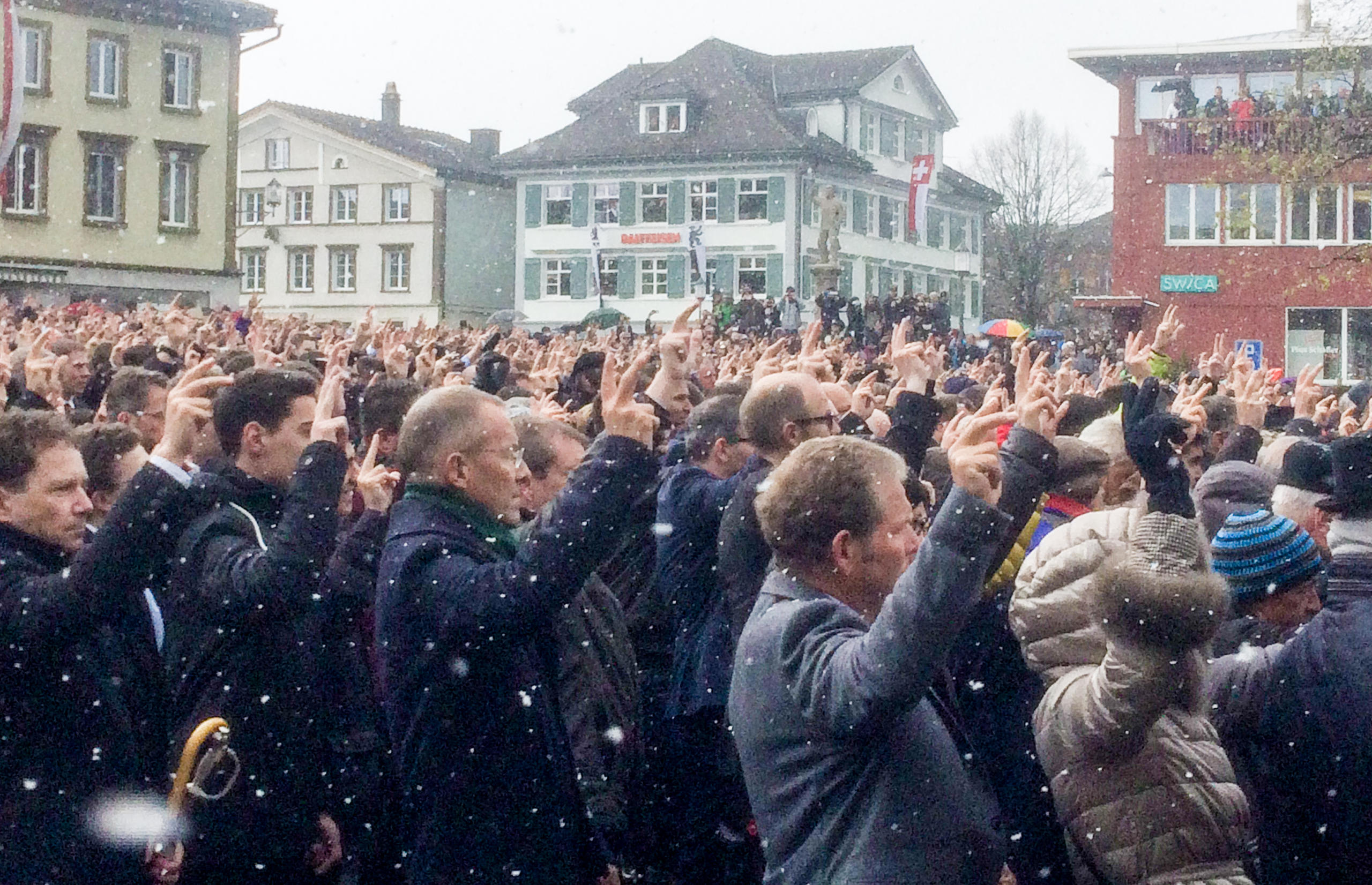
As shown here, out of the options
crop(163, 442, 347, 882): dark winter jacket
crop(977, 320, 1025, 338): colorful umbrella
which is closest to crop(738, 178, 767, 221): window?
crop(977, 320, 1025, 338): colorful umbrella

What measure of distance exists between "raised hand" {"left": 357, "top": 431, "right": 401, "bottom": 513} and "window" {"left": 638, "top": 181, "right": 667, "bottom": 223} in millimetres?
50185

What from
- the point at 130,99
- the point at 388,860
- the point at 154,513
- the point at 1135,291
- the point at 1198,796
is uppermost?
the point at 130,99

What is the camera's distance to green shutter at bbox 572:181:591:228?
182 feet

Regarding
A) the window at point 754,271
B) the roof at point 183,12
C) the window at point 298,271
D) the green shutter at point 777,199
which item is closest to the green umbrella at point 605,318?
the roof at point 183,12

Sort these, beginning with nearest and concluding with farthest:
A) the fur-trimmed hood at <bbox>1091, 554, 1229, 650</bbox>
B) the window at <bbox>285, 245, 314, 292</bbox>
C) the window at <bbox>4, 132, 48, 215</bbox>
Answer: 1. the fur-trimmed hood at <bbox>1091, 554, 1229, 650</bbox>
2. the window at <bbox>4, 132, 48, 215</bbox>
3. the window at <bbox>285, 245, 314, 292</bbox>

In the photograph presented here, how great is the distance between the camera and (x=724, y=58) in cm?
5753

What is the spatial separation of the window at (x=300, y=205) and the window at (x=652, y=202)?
42.1ft

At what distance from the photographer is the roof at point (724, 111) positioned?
52.8 meters

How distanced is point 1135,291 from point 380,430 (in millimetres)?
36165

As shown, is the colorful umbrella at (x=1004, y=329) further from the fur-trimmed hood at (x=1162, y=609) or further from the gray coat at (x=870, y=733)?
the gray coat at (x=870, y=733)

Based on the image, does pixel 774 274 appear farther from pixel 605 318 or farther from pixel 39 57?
pixel 39 57

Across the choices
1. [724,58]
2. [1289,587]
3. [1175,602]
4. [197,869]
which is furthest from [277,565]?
[724,58]

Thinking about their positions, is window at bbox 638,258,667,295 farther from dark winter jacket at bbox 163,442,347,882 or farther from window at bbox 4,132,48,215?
dark winter jacket at bbox 163,442,347,882

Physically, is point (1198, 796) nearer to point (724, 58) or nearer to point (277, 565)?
point (277, 565)
